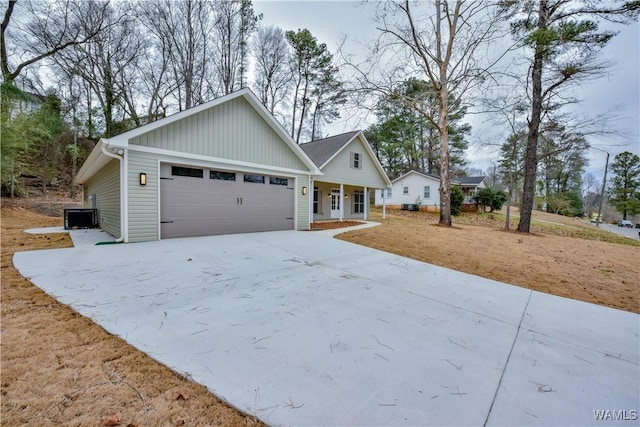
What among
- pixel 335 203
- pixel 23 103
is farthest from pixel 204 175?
pixel 23 103

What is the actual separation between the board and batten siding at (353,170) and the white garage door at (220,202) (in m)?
4.53

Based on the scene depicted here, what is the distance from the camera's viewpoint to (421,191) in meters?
23.6

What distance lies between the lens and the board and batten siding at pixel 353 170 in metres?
13.8

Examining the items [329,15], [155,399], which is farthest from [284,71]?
[155,399]

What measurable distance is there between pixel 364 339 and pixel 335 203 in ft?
44.3

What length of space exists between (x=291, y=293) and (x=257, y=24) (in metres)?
19.4

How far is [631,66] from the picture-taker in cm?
870

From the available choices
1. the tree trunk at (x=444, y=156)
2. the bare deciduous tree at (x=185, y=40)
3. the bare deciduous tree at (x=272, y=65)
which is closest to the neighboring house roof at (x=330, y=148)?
the tree trunk at (x=444, y=156)

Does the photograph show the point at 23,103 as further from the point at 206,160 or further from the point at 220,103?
the point at 206,160

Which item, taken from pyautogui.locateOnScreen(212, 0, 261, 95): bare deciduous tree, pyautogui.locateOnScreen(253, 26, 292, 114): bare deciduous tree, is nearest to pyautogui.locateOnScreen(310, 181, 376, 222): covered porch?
pyautogui.locateOnScreen(253, 26, 292, 114): bare deciduous tree

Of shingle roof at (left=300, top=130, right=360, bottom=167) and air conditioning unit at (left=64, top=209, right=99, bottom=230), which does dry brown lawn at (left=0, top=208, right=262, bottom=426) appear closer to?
air conditioning unit at (left=64, top=209, right=99, bottom=230)

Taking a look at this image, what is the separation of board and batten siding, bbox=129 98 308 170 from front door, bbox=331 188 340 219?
254 inches

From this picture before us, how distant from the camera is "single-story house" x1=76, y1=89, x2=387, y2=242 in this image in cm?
620

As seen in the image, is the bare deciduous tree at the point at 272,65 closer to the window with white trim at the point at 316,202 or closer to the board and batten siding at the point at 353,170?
the board and batten siding at the point at 353,170
